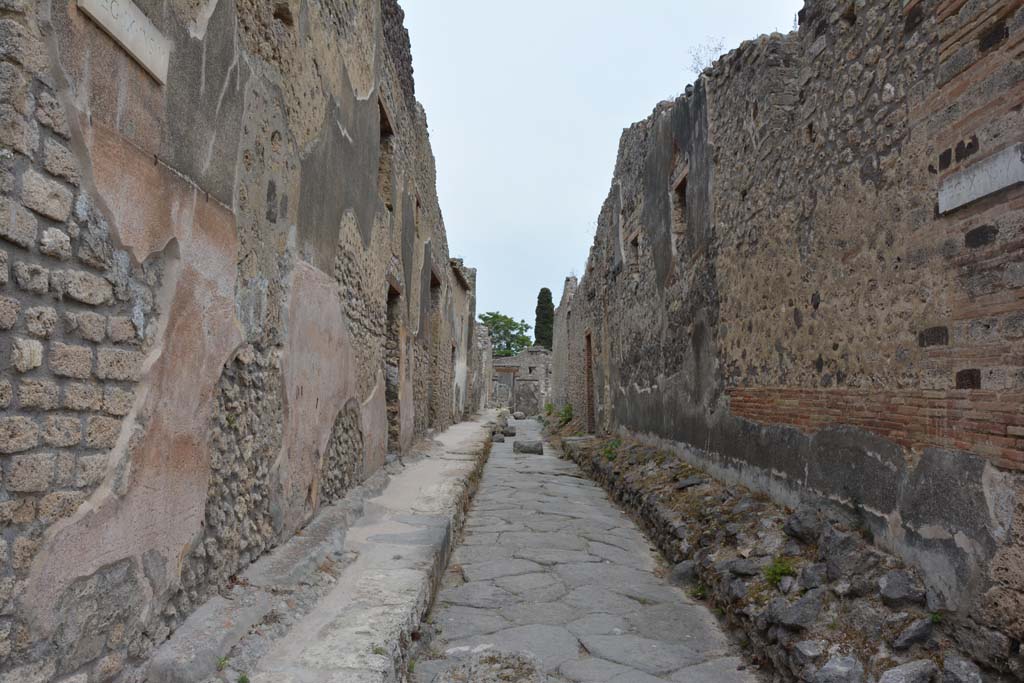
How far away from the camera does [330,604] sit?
2486mm

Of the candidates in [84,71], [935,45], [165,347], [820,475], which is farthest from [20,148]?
[820,475]

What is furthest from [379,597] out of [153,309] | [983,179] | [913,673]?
[983,179]

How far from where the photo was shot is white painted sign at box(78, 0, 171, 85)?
161 cm

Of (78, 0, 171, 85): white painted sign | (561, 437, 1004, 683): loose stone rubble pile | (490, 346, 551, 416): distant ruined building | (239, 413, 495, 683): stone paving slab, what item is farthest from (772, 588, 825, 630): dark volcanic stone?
(490, 346, 551, 416): distant ruined building

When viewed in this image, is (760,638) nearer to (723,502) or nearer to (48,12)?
(723,502)

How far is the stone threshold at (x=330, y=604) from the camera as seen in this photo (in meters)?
1.89

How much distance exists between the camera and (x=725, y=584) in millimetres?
3197

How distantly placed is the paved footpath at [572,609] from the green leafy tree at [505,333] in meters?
40.7

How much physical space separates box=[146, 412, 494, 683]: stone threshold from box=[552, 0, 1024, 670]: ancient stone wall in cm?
187

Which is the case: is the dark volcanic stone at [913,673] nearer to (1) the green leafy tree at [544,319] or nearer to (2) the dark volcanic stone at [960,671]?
(2) the dark volcanic stone at [960,671]

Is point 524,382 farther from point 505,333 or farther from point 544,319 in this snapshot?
point 505,333

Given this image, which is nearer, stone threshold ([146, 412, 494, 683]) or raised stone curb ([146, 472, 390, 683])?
raised stone curb ([146, 472, 390, 683])

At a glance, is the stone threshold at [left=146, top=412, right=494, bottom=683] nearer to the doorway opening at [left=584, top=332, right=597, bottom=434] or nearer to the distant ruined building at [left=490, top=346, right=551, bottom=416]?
the doorway opening at [left=584, top=332, right=597, bottom=434]

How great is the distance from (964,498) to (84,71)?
2.84 m
